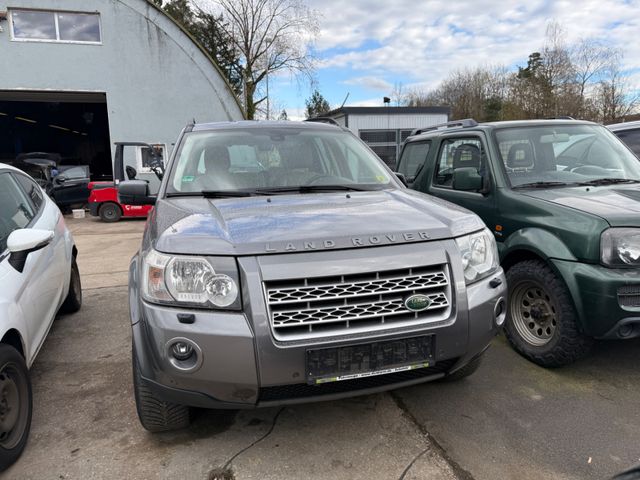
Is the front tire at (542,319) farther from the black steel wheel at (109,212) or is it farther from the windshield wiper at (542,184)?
the black steel wheel at (109,212)

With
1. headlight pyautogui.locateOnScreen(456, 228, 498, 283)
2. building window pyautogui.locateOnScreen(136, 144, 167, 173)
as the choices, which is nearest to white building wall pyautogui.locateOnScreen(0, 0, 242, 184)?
building window pyautogui.locateOnScreen(136, 144, 167, 173)

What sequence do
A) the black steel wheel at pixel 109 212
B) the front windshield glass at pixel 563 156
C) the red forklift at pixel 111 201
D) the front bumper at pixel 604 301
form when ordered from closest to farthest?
the front bumper at pixel 604 301 < the front windshield glass at pixel 563 156 < the red forklift at pixel 111 201 < the black steel wheel at pixel 109 212

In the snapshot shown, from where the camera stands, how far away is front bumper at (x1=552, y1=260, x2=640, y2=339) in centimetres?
284

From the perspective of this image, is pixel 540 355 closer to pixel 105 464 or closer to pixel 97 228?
pixel 105 464

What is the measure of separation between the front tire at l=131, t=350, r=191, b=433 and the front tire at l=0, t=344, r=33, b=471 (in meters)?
0.67

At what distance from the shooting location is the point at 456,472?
2285 millimetres

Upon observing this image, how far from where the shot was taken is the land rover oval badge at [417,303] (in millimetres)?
2189

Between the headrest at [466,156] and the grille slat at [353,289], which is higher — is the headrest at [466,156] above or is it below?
above

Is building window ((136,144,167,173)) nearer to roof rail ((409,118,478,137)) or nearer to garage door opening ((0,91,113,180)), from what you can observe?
garage door opening ((0,91,113,180))

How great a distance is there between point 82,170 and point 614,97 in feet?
99.3

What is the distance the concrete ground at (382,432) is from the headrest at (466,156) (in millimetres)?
1842

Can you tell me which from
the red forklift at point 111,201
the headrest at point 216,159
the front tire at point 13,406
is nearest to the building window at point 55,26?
the red forklift at point 111,201

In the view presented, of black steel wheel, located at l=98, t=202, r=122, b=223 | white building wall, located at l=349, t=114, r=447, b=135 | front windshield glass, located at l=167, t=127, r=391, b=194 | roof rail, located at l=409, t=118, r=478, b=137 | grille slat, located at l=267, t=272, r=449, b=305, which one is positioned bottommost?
black steel wheel, located at l=98, t=202, r=122, b=223

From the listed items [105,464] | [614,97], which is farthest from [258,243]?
[614,97]
